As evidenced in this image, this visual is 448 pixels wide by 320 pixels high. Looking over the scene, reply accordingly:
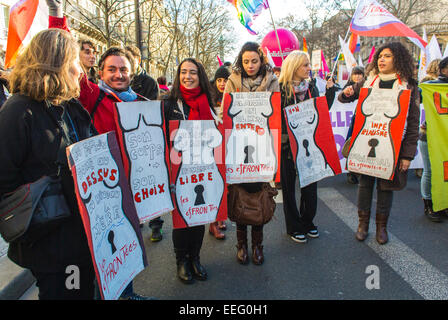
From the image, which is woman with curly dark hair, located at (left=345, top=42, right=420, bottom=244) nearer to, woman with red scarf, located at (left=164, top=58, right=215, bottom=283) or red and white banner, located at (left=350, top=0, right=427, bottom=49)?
red and white banner, located at (left=350, top=0, right=427, bottom=49)

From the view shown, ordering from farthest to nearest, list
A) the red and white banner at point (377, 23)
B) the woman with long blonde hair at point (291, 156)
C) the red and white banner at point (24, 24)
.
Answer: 1. the red and white banner at point (377, 23)
2. the woman with long blonde hair at point (291, 156)
3. the red and white banner at point (24, 24)

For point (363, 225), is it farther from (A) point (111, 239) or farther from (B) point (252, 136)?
(A) point (111, 239)

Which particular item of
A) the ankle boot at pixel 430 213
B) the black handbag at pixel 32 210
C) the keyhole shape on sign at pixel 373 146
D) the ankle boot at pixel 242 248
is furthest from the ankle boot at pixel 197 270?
the ankle boot at pixel 430 213

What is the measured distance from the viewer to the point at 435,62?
16.5 feet

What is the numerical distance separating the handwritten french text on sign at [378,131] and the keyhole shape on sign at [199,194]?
1.84 meters

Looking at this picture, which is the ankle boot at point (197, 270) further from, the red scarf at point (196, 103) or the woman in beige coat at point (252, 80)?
the red scarf at point (196, 103)

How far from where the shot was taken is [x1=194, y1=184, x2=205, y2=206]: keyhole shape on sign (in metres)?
2.56

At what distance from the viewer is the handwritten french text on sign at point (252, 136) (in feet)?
8.82

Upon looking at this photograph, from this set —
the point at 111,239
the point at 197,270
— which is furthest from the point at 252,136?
the point at 111,239

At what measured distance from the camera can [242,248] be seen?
302 centimetres

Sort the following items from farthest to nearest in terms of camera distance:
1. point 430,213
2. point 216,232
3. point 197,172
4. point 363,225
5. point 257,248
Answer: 1. point 430,213
2. point 216,232
3. point 363,225
4. point 257,248
5. point 197,172

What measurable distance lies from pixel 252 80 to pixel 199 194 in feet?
3.86
